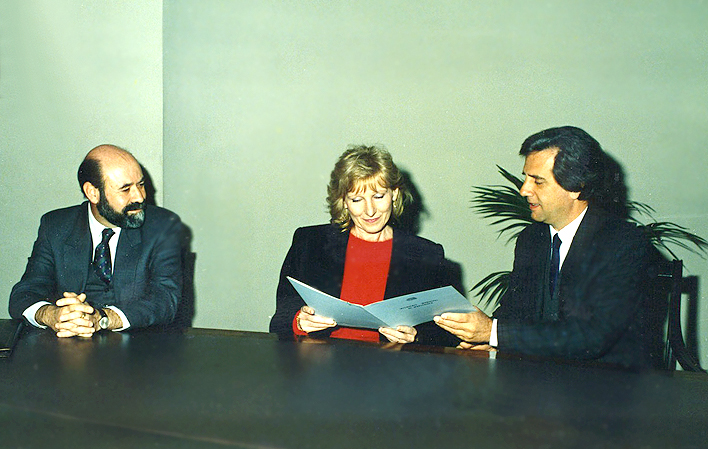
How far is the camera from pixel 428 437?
3.91ft

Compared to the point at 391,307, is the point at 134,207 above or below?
above

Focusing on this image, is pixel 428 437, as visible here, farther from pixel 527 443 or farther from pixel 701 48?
pixel 701 48

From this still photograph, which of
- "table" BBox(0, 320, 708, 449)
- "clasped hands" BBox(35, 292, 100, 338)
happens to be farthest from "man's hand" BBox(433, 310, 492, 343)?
"clasped hands" BBox(35, 292, 100, 338)

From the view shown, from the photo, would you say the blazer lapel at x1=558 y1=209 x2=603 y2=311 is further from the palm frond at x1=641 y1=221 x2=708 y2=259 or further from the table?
the palm frond at x1=641 y1=221 x2=708 y2=259

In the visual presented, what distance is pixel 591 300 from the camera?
7.40ft

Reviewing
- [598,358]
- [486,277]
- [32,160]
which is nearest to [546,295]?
[598,358]

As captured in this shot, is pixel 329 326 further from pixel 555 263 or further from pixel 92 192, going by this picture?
pixel 92 192

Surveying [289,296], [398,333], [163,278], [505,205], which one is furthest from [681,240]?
[163,278]

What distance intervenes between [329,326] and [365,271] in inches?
21.1

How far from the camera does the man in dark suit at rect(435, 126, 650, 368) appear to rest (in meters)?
2.17

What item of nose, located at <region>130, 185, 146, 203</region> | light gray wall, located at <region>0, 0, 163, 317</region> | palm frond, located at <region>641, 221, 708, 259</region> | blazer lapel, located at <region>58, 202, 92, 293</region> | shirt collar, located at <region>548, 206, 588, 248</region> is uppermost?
light gray wall, located at <region>0, 0, 163, 317</region>

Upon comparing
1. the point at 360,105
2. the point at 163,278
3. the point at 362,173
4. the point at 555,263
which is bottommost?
the point at 163,278

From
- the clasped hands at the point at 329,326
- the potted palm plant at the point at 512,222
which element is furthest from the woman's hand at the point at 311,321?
the potted palm plant at the point at 512,222

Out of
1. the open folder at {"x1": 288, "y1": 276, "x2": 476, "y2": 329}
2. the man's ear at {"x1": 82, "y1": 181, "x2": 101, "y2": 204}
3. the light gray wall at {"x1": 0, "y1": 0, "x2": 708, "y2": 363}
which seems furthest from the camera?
the light gray wall at {"x1": 0, "y1": 0, "x2": 708, "y2": 363}
